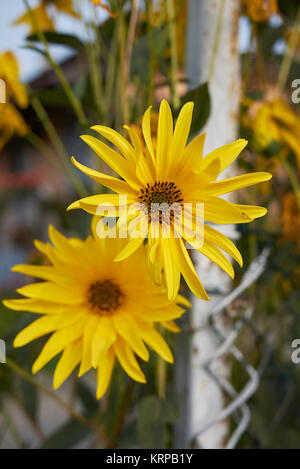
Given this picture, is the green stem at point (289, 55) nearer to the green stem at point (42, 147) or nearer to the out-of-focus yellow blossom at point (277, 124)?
the out-of-focus yellow blossom at point (277, 124)

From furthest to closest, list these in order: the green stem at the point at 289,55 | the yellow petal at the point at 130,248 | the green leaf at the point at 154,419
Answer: the green stem at the point at 289,55
the green leaf at the point at 154,419
the yellow petal at the point at 130,248

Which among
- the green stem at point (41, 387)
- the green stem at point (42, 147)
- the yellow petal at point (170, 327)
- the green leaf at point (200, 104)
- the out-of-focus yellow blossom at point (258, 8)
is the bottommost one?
the green stem at point (41, 387)

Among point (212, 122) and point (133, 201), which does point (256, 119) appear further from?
point (133, 201)

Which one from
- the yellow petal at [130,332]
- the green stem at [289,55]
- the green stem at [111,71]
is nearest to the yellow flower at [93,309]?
the yellow petal at [130,332]

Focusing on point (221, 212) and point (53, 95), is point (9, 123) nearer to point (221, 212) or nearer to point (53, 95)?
point (53, 95)

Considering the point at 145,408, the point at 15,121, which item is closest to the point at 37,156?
the point at 15,121
